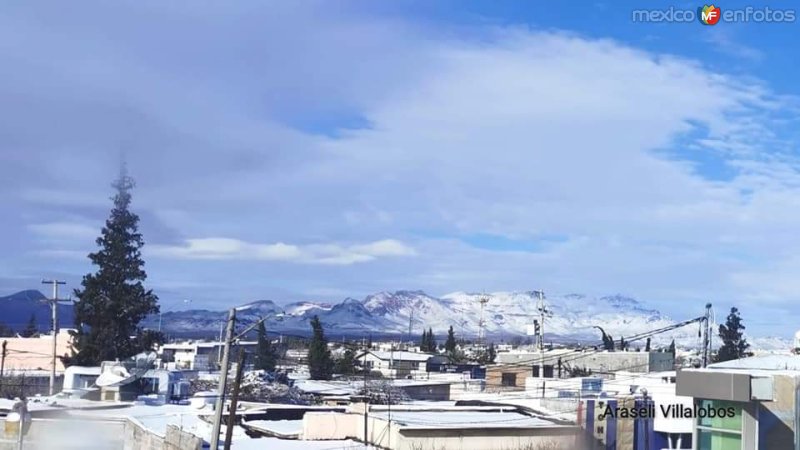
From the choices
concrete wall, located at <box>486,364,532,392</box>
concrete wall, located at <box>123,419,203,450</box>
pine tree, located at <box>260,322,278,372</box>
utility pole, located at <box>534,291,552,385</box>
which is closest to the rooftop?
pine tree, located at <box>260,322,278,372</box>

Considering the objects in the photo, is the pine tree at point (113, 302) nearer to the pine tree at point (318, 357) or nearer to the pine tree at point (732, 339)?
the pine tree at point (318, 357)

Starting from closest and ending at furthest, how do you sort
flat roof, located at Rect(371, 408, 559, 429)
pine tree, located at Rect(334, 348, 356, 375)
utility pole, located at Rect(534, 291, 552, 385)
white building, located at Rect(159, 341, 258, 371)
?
flat roof, located at Rect(371, 408, 559, 429)
utility pole, located at Rect(534, 291, 552, 385)
white building, located at Rect(159, 341, 258, 371)
pine tree, located at Rect(334, 348, 356, 375)

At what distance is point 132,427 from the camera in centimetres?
4703

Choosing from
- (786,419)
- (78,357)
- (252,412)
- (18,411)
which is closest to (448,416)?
(252,412)

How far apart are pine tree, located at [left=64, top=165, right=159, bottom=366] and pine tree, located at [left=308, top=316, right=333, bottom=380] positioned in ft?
78.5

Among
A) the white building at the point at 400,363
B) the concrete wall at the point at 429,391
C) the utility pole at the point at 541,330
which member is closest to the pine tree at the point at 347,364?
the white building at the point at 400,363

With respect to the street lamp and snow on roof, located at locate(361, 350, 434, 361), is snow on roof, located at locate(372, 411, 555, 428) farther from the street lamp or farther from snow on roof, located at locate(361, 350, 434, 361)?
snow on roof, located at locate(361, 350, 434, 361)

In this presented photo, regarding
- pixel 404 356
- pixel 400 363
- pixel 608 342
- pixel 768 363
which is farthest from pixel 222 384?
pixel 404 356

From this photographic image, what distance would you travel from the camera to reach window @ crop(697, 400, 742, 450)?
27297mm

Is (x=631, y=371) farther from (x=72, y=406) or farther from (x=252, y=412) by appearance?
(x=72, y=406)

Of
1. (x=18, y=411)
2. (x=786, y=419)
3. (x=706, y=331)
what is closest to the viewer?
(x=786, y=419)

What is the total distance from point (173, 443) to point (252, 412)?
14146mm

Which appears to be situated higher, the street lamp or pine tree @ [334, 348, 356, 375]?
the street lamp

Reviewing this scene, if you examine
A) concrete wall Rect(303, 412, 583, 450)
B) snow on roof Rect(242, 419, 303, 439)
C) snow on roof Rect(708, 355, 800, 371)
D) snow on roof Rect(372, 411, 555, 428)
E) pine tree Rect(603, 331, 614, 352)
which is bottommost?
snow on roof Rect(242, 419, 303, 439)
